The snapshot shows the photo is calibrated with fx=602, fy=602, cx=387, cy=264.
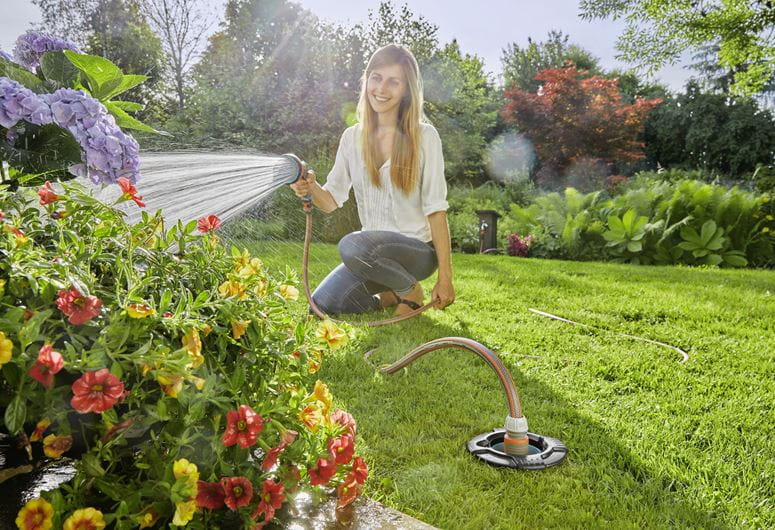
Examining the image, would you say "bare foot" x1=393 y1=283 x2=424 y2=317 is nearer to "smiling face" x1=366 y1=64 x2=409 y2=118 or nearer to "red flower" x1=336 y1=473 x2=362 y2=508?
"smiling face" x1=366 y1=64 x2=409 y2=118

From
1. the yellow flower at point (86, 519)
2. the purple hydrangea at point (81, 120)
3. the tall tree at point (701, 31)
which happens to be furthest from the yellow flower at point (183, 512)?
the tall tree at point (701, 31)

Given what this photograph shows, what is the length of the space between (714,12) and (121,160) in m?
Answer: 10.9

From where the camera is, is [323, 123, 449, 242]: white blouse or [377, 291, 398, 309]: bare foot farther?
[377, 291, 398, 309]: bare foot

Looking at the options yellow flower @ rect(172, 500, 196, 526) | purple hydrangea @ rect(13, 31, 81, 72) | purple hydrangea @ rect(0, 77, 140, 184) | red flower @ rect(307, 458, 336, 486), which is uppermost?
purple hydrangea @ rect(13, 31, 81, 72)

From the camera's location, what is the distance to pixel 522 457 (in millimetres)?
1728

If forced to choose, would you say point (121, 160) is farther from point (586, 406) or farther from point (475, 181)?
point (475, 181)

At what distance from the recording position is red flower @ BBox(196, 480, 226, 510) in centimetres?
95

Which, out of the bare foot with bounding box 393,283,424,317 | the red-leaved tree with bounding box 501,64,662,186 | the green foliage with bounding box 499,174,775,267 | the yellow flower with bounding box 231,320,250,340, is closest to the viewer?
the yellow flower with bounding box 231,320,250,340

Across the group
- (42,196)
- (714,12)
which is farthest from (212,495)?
(714,12)

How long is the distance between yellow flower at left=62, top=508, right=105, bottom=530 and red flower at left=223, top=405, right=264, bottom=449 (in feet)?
0.67

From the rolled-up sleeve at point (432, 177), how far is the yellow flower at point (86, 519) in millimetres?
2565

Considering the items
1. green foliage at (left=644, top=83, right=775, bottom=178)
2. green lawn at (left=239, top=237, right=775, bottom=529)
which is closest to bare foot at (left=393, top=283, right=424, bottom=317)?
green lawn at (left=239, top=237, right=775, bottom=529)

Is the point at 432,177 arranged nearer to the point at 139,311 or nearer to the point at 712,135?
the point at 139,311

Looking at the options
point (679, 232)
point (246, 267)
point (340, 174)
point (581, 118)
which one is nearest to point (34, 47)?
point (246, 267)
